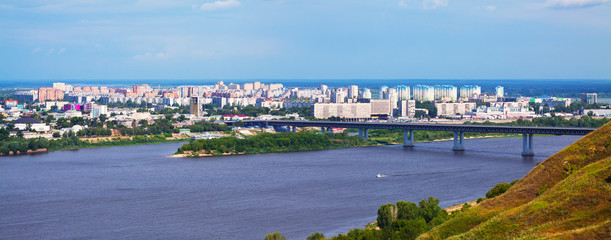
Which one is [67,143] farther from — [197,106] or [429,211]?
[429,211]

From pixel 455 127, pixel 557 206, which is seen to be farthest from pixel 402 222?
pixel 455 127

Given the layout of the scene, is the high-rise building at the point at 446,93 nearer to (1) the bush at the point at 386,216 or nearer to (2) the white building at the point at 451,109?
(2) the white building at the point at 451,109

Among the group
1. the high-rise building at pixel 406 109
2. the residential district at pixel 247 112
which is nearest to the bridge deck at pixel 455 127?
the residential district at pixel 247 112

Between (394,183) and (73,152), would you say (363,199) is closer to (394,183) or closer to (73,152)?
(394,183)

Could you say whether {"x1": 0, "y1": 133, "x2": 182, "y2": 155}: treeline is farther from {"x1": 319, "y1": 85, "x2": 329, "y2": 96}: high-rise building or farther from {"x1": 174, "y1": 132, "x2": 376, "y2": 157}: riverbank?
{"x1": 319, "y1": 85, "x2": 329, "y2": 96}: high-rise building

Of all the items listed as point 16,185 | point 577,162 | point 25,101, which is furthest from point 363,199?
point 25,101

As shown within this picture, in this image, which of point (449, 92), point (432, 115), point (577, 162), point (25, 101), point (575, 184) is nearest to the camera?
point (575, 184)

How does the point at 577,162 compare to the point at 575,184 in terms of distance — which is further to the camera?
the point at 577,162

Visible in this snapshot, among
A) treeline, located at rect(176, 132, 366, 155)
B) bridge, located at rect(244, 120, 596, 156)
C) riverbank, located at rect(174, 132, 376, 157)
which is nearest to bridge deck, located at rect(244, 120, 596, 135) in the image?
bridge, located at rect(244, 120, 596, 156)
